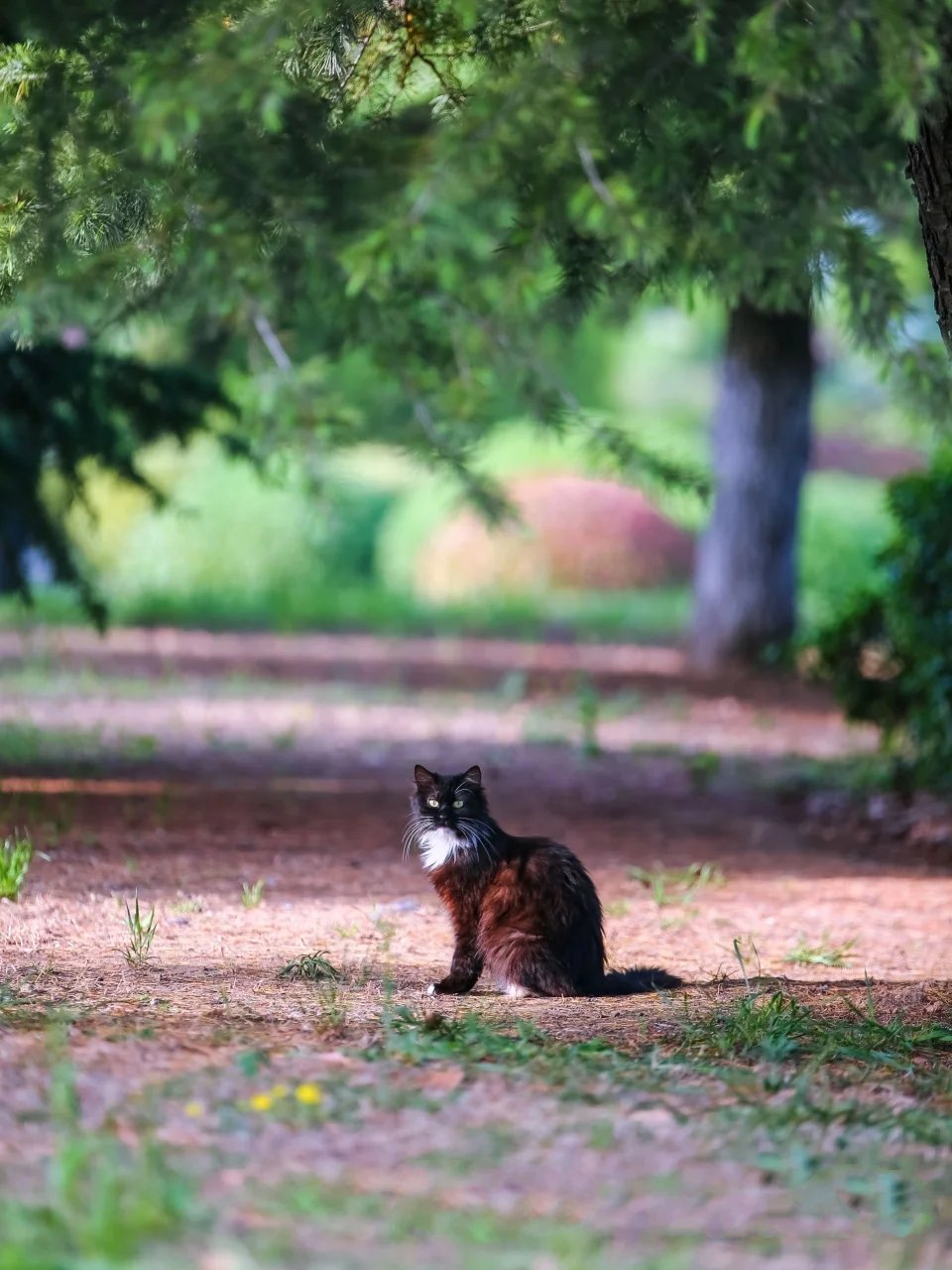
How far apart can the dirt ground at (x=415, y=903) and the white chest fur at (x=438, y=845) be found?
0.40m

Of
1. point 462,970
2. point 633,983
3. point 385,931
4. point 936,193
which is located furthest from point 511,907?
point 936,193

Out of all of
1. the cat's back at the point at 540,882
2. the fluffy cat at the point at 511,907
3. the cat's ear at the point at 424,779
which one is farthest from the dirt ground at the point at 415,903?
the cat's ear at the point at 424,779

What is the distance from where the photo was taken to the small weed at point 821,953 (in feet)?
20.8

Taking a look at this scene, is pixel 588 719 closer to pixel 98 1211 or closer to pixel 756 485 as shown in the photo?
pixel 756 485

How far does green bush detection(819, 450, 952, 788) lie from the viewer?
909cm

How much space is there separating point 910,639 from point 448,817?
A: 4.47 m

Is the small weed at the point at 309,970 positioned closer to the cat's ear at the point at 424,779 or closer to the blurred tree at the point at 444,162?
the cat's ear at the point at 424,779

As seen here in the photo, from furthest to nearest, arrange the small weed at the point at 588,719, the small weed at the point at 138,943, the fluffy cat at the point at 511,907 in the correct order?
the small weed at the point at 588,719, the small weed at the point at 138,943, the fluffy cat at the point at 511,907

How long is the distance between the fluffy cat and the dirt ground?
0.47 ft

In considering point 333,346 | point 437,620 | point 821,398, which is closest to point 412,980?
point 333,346

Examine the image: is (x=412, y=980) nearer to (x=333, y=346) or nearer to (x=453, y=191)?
(x=453, y=191)

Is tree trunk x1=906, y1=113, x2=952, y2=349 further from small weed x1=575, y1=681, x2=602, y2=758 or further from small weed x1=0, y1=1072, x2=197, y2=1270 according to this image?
small weed x1=575, y1=681, x2=602, y2=758

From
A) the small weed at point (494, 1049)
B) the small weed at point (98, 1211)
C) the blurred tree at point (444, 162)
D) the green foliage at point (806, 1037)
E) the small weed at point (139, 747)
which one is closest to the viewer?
the small weed at point (98, 1211)

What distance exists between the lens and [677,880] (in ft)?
25.2
